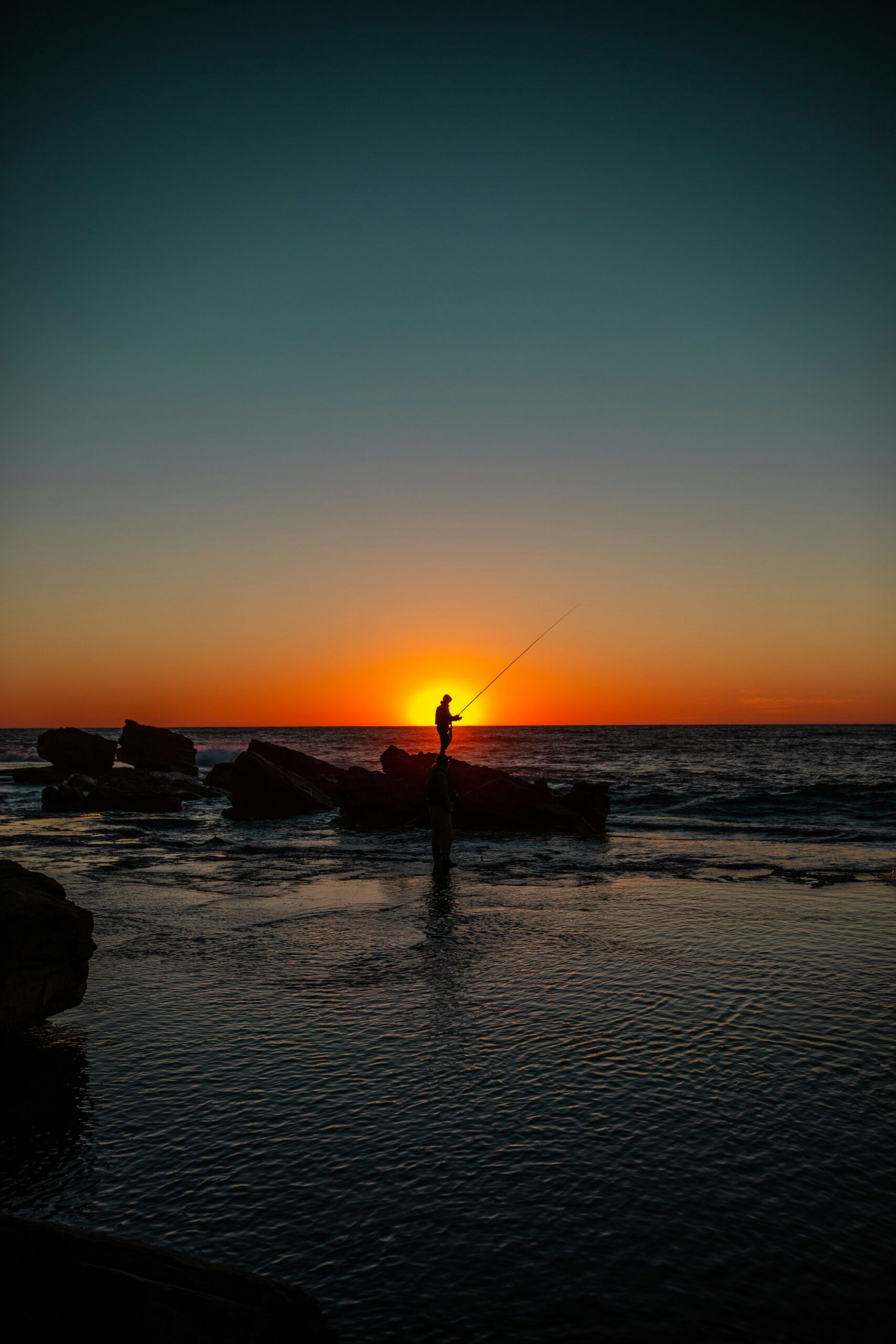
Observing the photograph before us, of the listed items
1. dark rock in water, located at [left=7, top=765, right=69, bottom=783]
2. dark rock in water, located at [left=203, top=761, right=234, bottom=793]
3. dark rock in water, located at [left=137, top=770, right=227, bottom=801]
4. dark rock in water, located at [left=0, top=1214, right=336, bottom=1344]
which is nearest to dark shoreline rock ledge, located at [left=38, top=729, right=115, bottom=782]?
dark rock in water, located at [left=7, top=765, right=69, bottom=783]

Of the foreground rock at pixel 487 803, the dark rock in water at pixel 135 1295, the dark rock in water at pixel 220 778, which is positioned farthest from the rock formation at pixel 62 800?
the dark rock in water at pixel 135 1295

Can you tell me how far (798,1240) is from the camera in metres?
3.46

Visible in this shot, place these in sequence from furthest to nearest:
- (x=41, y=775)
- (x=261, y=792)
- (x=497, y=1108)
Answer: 1. (x=41, y=775)
2. (x=261, y=792)
3. (x=497, y=1108)

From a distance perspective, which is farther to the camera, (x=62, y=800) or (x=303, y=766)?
(x=303, y=766)

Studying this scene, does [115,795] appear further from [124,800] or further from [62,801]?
[62,801]

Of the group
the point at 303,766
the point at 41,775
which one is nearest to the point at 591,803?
the point at 303,766

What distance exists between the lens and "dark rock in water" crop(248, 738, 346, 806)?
2883 centimetres

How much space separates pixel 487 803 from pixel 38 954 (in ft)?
52.0

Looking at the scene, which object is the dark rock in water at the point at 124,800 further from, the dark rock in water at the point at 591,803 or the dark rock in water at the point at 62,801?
the dark rock in water at the point at 591,803

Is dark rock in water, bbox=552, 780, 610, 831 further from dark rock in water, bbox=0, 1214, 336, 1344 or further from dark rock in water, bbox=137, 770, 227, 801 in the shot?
dark rock in water, bbox=0, 1214, 336, 1344

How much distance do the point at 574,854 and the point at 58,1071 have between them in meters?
12.1

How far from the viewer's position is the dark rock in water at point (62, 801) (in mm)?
26328

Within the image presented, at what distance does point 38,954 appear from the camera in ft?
19.0

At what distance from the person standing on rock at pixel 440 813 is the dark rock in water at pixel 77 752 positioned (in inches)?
1293
